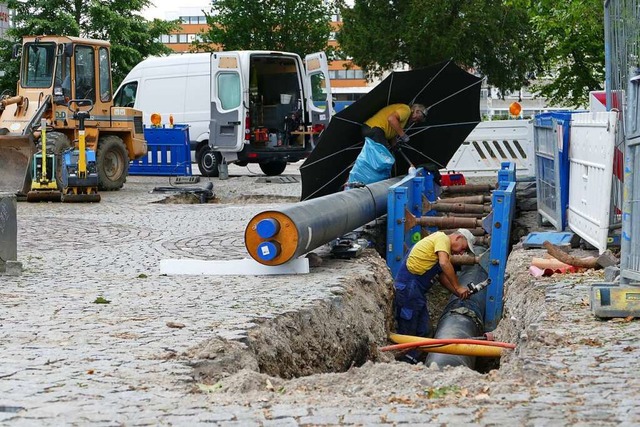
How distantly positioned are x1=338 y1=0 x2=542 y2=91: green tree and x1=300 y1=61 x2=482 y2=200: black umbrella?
21.2m

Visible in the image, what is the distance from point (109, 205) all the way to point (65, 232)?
4674mm

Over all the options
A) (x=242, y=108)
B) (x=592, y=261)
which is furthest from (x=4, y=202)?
(x=242, y=108)

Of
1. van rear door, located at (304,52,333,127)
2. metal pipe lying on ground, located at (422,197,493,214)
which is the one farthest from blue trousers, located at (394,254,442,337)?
van rear door, located at (304,52,333,127)

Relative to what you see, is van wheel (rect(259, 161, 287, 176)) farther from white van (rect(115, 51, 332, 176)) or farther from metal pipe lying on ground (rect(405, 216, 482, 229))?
metal pipe lying on ground (rect(405, 216, 482, 229))

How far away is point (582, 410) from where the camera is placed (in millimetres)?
4996

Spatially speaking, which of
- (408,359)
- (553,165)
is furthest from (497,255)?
(408,359)

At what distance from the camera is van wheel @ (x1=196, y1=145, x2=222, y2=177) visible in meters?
28.4

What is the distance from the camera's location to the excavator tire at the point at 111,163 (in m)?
22.3

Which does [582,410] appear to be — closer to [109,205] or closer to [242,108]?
[109,205]

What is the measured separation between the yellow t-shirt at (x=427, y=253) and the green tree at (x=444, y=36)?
27.1 meters

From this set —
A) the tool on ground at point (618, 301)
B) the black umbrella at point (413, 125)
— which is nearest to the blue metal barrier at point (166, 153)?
the black umbrella at point (413, 125)

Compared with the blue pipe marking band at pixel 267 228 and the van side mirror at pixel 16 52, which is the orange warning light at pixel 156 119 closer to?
the van side mirror at pixel 16 52

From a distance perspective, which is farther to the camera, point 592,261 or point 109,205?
point 109,205

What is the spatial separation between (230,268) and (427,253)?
2.23m
